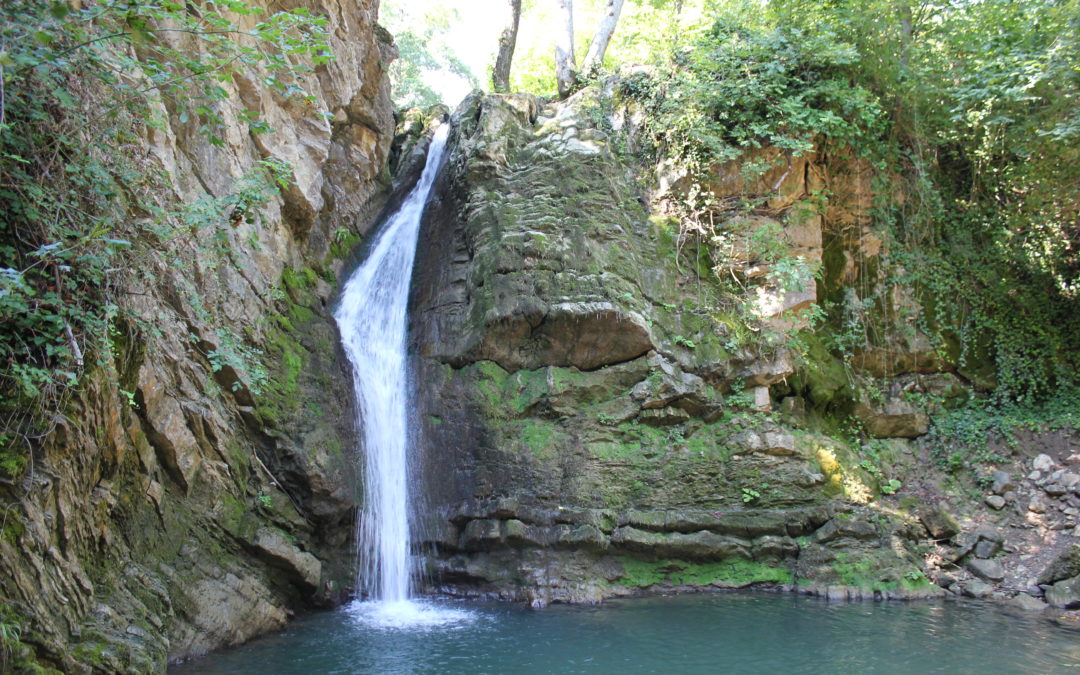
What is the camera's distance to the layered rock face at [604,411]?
338 inches

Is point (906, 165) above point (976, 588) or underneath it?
above

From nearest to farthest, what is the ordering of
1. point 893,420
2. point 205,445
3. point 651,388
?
1. point 205,445
2. point 651,388
3. point 893,420

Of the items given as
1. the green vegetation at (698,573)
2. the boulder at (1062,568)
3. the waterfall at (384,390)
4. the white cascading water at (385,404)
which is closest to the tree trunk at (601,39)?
the waterfall at (384,390)

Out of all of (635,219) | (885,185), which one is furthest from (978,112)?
(635,219)

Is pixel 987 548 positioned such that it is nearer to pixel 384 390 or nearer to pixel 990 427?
pixel 990 427

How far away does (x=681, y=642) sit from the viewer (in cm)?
661

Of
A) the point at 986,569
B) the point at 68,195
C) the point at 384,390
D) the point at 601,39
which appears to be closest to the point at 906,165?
the point at 601,39

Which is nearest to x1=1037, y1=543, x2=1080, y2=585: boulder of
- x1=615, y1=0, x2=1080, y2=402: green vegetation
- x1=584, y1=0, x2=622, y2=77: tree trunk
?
x1=615, y1=0, x2=1080, y2=402: green vegetation

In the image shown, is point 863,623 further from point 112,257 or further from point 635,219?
point 112,257

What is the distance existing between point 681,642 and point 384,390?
5.44 m

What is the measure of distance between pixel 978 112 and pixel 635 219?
5898mm

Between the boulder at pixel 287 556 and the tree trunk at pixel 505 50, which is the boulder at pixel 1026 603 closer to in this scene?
the boulder at pixel 287 556

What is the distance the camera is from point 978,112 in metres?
11.0

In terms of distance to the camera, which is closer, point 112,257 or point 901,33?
point 112,257
